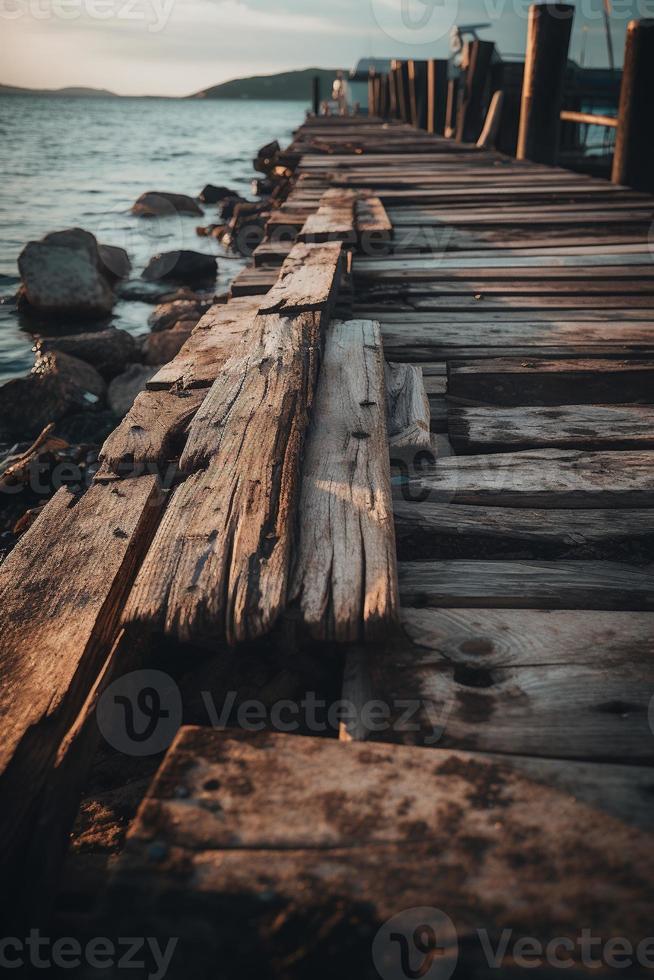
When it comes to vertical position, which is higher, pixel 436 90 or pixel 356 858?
pixel 436 90

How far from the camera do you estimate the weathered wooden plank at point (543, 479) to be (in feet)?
6.28

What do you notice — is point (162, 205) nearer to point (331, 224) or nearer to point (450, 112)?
point (450, 112)

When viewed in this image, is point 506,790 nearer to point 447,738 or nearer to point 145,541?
point 447,738

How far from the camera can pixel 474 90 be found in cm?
1124

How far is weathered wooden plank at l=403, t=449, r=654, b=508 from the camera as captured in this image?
1.92 metres

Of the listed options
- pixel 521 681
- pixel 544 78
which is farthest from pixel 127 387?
pixel 544 78

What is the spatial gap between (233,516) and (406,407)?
3.03 feet

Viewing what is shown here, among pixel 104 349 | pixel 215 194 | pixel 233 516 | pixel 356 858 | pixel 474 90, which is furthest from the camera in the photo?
pixel 215 194

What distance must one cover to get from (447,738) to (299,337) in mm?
1557

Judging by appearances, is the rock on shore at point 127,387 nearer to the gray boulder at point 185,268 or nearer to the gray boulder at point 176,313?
the gray boulder at point 176,313

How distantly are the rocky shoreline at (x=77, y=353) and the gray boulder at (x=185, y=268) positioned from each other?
1cm

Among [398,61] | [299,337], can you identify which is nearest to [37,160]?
[398,61]

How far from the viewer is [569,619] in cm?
146

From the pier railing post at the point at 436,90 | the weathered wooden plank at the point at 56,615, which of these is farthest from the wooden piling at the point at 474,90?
the weathered wooden plank at the point at 56,615
